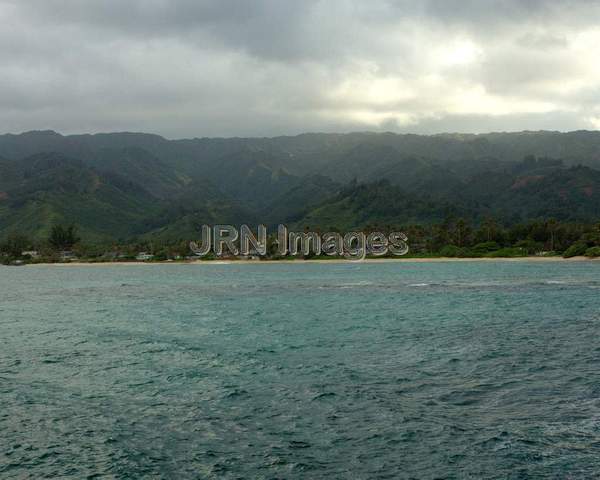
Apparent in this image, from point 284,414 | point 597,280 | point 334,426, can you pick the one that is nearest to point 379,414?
point 334,426

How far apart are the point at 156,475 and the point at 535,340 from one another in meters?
38.7

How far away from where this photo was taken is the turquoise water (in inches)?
936

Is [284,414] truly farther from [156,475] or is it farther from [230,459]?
[156,475]

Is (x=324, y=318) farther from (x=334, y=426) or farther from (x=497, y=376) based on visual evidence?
(x=334, y=426)

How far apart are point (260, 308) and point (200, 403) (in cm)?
5464

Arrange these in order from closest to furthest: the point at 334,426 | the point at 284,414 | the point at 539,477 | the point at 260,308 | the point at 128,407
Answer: the point at 539,477, the point at 334,426, the point at 284,414, the point at 128,407, the point at 260,308

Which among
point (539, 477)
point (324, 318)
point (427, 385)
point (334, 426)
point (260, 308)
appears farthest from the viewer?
point (260, 308)

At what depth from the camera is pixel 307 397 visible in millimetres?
33469

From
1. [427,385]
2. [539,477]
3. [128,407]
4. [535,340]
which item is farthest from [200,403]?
[535,340]

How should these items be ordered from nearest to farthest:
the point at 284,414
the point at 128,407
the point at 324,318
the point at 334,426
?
the point at 334,426 → the point at 284,414 → the point at 128,407 → the point at 324,318

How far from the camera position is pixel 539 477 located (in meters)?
21.6

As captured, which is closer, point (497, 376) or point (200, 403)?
point (200, 403)

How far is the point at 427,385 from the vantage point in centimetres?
3553

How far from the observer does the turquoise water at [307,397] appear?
23.8 m
